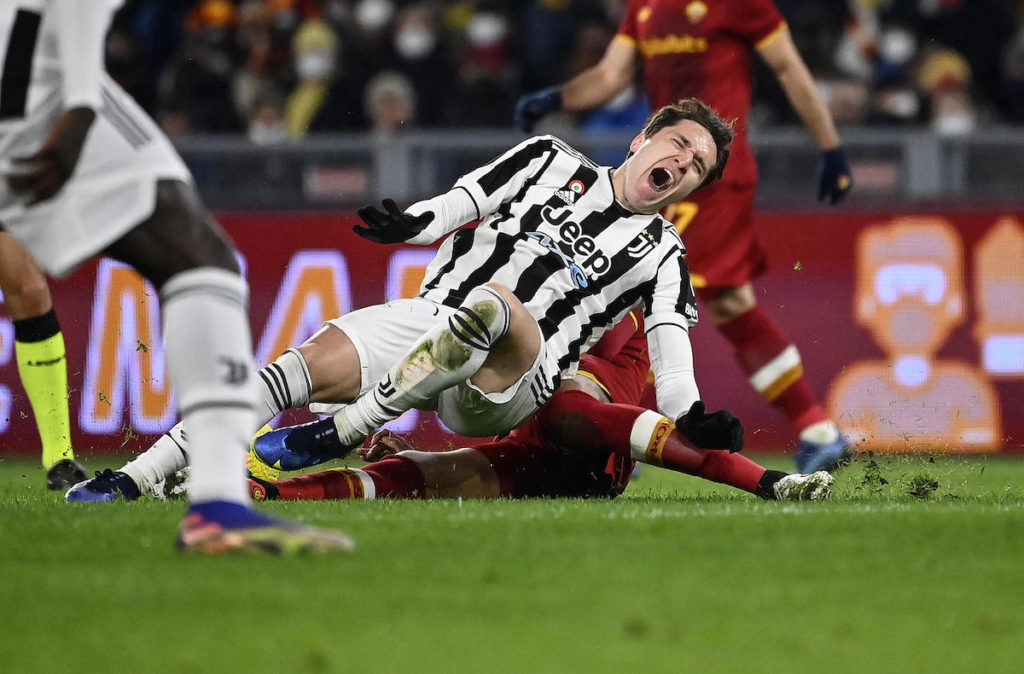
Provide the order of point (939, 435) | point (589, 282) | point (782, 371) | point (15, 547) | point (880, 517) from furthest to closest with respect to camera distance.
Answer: point (939, 435) → point (782, 371) → point (589, 282) → point (880, 517) → point (15, 547)

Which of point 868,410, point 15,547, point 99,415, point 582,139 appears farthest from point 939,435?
point 15,547

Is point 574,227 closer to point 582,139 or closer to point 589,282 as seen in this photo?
point 589,282

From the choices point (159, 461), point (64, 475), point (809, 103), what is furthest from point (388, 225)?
point (809, 103)

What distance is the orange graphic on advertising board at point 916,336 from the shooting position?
7984 mm

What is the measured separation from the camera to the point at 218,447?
10.4 feet

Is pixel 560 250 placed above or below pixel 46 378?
above

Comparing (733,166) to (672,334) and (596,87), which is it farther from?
(672,334)

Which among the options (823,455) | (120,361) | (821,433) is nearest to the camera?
(823,455)

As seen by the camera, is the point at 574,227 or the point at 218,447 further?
the point at 574,227

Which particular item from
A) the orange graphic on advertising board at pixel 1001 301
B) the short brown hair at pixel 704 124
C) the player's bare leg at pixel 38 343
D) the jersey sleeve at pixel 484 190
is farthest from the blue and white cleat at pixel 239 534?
the orange graphic on advertising board at pixel 1001 301

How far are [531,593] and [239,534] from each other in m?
0.62

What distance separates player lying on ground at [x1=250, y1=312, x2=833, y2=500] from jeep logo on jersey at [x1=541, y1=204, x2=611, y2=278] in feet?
1.23

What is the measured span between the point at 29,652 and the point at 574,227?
8.97ft

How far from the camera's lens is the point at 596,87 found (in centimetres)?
690
